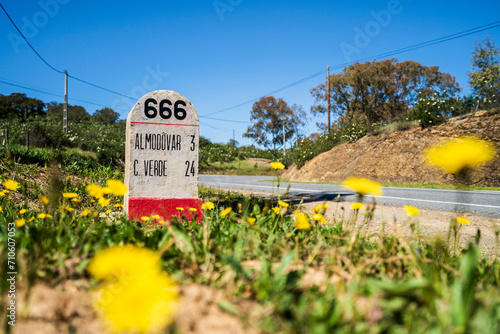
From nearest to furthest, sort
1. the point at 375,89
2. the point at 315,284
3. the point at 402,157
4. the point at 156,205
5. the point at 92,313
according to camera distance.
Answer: the point at 92,313, the point at 315,284, the point at 156,205, the point at 402,157, the point at 375,89

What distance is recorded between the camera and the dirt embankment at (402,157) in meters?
13.3

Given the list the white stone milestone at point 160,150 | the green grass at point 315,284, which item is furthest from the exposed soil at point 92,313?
the white stone milestone at point 160,150

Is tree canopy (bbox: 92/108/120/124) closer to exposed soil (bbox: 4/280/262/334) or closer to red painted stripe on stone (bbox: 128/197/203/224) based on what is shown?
red painted stripe on stone (bbox: 128/197/203/224)

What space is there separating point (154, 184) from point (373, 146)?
15.1 meters

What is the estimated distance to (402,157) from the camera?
49.1 ft

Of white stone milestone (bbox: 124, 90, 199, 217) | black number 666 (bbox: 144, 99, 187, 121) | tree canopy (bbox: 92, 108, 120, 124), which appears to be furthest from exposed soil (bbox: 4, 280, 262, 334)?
tree canopy (bbox: 92, 108, 120, 124)

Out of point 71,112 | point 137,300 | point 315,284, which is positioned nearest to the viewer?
point 137,300

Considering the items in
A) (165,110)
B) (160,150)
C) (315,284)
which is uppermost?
(165,110)

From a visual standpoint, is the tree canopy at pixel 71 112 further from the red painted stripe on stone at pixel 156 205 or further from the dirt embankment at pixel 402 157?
the red painted stripe on stone at pixel 156 205

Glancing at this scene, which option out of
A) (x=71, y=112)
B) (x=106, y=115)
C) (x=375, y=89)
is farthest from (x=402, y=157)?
(x=71, y=112)

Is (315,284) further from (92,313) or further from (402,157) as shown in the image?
(402,157)

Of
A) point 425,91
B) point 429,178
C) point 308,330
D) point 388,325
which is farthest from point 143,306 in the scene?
point 425,91

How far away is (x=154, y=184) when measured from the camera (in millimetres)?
3822

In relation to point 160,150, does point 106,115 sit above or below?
above
